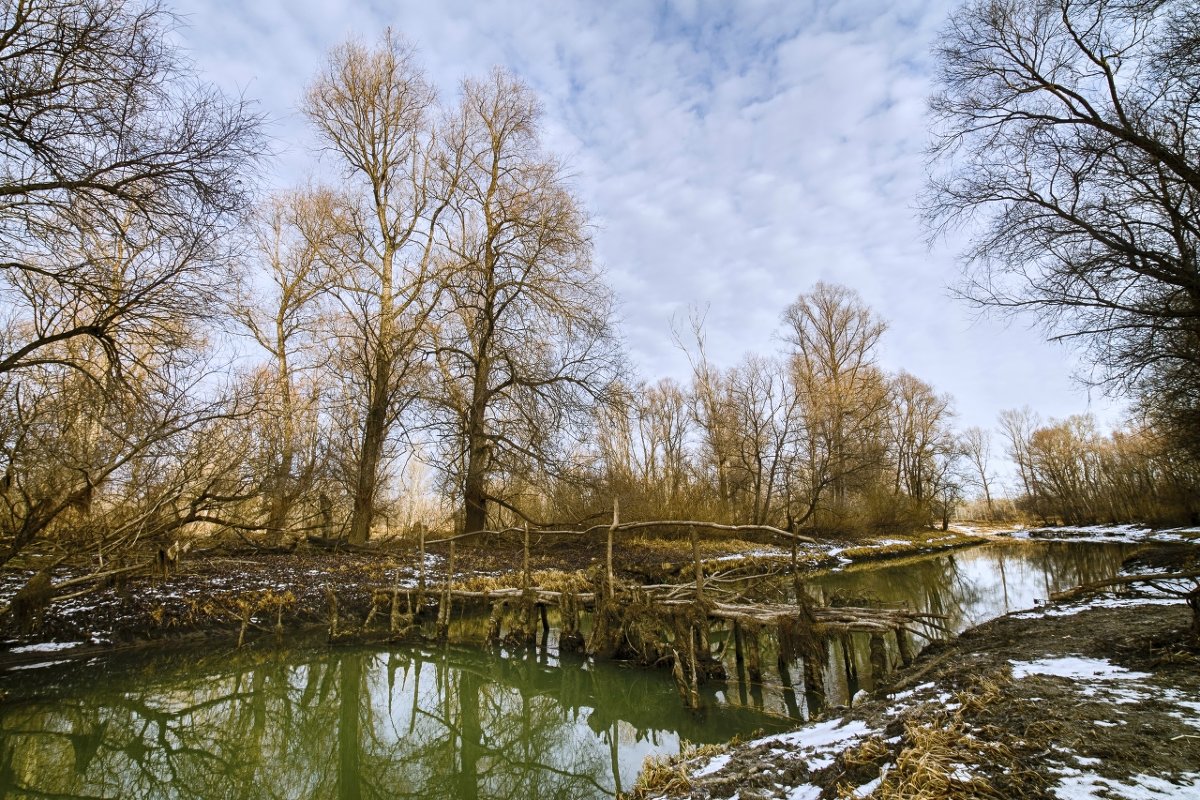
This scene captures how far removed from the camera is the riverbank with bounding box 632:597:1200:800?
8.09ft

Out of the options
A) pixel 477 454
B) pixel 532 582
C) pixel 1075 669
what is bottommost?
pixel 1075 669

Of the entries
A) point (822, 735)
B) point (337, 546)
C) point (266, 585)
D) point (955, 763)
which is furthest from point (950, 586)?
point (337, 546)

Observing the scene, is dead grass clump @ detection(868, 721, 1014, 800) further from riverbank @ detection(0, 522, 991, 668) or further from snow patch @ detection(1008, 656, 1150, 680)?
riverbank @ detection(0, 522, 991, 668)

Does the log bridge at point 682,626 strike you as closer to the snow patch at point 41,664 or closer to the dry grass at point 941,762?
the dry grass at point 941,762

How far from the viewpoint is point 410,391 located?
17156 mm

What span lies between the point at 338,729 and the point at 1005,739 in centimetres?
671

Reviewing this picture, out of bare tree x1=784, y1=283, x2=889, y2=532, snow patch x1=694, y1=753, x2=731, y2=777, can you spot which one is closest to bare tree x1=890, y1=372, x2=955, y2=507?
bare tree x1=784, y1=283, x2=889, y2=532

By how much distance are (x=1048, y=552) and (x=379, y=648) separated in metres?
27.1

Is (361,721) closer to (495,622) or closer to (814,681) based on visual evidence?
(495,622)

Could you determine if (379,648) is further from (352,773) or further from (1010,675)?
(1010,675)

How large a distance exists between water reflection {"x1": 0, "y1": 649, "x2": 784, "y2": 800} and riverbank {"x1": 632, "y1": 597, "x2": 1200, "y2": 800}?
1907 millimetres

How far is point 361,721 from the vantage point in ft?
22.5

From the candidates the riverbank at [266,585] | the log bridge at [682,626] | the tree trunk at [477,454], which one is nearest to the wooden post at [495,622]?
the log bridge at [682,626]

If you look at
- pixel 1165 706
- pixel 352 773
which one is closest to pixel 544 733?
pixel 352 773
